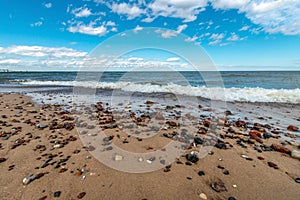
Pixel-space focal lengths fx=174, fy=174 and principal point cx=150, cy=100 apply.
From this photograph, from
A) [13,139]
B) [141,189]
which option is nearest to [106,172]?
[141,189]

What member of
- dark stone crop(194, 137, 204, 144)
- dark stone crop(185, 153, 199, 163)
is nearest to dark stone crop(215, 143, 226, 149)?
dark stone crop(194, 137, 204, 144)

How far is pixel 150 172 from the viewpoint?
9.26 ft

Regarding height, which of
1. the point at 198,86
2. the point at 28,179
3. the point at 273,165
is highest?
the point at 28,179

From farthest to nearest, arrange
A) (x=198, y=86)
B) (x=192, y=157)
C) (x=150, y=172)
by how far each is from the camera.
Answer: (x=198, y=86) → (x=192, y=157) → (x=150, y=172)

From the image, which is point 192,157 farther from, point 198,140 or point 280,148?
point 280,148

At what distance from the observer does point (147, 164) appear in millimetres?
3033

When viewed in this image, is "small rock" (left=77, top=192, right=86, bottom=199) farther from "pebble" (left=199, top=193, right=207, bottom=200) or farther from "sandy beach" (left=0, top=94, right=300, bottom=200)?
"pebble" (left=199, top=193, right=207, bottom=200)

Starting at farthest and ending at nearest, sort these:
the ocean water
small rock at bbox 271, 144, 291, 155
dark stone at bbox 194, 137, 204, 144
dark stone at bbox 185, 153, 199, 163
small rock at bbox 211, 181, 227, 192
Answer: the ocean water → dark stone at bbox 194, 137, 204, 144 → small rock at bbox 271, 144, 291, 155 → dark stone at bbox 185, 153, 199, 163 → small rock at bbox 211, 181, 227, 192

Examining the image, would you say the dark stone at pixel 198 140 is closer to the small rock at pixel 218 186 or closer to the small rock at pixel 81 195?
the small rock at pixel 218 186

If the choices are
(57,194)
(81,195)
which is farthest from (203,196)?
(57,194)

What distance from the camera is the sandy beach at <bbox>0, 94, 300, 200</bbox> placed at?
2381 millimetres

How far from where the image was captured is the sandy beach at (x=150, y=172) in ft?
7.81

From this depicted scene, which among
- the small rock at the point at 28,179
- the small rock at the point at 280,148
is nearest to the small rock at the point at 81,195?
the small rock at the point at 28,179

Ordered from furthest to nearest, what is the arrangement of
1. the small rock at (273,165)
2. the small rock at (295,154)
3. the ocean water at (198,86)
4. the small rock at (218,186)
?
the ocean water at (198,86) → the small rock at (295,154) → the small rock at (273,165) → the small rock at (218,186)
